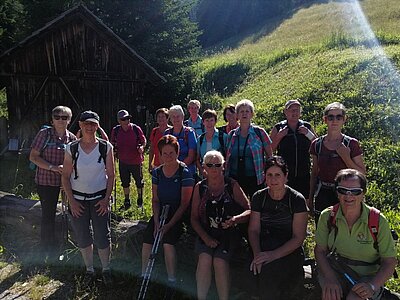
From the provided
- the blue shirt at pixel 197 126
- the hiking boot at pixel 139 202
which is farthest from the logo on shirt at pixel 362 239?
the hiking boot at pixel 139 202

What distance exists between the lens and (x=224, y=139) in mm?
5855

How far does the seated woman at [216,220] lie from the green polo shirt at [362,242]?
1054mm

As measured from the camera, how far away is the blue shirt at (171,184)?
15.7 ft

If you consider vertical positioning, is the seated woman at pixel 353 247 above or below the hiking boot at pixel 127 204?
above

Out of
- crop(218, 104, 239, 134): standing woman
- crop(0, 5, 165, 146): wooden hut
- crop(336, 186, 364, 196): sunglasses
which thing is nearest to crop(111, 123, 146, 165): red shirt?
crop(218, 104, 239, 134): standing woman

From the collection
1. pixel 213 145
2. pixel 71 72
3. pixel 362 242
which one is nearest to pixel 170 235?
pixel 213 145

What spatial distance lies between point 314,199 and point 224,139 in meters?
1.64

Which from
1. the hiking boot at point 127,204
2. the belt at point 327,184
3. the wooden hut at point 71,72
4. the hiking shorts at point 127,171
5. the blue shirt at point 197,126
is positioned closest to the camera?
the belt at point 327,184

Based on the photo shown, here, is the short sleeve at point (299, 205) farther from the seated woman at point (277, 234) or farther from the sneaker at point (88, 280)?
the sneaker at point (88, 280)

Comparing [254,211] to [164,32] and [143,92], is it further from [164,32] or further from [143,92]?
[164,32]

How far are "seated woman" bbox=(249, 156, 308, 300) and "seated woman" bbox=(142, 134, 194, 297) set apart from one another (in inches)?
37.0

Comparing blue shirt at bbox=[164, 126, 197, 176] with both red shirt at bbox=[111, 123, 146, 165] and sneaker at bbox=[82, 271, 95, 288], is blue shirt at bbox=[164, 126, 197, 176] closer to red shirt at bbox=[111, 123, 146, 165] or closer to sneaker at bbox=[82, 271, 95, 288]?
red shirt at bbox=[111, 123, 146, 165]

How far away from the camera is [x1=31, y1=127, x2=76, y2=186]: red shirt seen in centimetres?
532

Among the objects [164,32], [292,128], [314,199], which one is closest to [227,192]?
[314,199]
